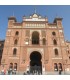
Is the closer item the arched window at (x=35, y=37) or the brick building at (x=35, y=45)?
the brick building at (x=35, y=45)

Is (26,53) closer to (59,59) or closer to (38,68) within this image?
(38,68)

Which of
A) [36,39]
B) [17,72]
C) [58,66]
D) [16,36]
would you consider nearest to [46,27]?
[36,39]

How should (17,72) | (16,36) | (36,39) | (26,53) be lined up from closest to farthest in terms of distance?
1. (17,72)
2. (26,53)
3. (16,36)
4. (36,39)

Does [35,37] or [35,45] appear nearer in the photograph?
[35,45]

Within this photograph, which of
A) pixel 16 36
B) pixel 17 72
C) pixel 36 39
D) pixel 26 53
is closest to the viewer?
pixel 17 72

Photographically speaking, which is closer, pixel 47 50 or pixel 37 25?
pixel 47 50

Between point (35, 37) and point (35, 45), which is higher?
point (35, 37)

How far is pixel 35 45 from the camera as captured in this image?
82.7 ft

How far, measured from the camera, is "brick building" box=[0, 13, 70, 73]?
23.8 m

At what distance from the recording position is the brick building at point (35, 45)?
23.8 metres

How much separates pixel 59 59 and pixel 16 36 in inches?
338

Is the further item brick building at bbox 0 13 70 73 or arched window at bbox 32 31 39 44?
arched window at bbox 32 31 39 44

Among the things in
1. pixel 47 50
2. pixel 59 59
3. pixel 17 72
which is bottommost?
pixel 17 72

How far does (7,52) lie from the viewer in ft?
80.3
